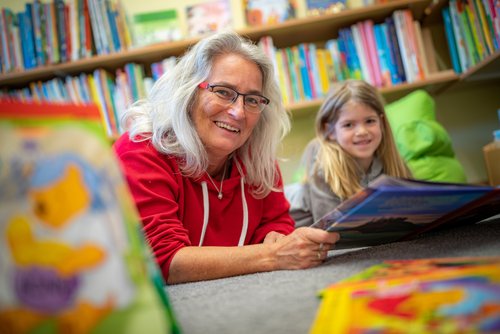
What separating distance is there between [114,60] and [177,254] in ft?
5.12

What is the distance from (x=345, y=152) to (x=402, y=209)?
1079 mm

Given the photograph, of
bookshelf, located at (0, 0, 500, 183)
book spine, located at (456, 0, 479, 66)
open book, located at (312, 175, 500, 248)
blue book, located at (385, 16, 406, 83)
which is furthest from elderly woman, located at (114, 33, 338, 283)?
book spine, located at (456, 0, 479, 66)

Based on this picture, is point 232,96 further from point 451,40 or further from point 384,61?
point 451,40

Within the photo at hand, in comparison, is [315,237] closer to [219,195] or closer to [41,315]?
[219,195]

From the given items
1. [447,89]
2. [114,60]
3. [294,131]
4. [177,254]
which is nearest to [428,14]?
[447,89]

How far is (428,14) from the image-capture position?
83.1 inches

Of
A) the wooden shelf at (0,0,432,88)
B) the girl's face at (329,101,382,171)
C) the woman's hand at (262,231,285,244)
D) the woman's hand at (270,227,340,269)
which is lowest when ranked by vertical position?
the woman's hand at (262,231,285,244)

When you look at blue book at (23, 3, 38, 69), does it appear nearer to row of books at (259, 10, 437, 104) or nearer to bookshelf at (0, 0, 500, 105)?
bookshelf at (0, 0, 500, 105)

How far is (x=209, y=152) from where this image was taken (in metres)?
1.14

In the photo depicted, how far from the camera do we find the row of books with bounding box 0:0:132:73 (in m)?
2.09

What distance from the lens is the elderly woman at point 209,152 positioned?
0.94 m

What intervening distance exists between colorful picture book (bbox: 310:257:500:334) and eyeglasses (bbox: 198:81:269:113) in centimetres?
70

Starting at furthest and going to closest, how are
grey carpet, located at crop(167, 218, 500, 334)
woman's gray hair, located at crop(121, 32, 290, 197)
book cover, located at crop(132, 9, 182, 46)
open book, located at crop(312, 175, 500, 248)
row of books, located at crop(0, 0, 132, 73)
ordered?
book cover, located at crop(132, 9, 182, 46) → row of books, located at crop(0, 0, 132, 73) → woman's gray hair, located at crop(121, 32, 290, 197) → open book, located at crop(312, 175, 500, 248) → grey carpet, located at crop(167, 218, 500, 334)

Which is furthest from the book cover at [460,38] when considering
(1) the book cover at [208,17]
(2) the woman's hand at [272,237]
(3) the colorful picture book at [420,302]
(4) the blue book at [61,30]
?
(4) the blue book at [61,30]
